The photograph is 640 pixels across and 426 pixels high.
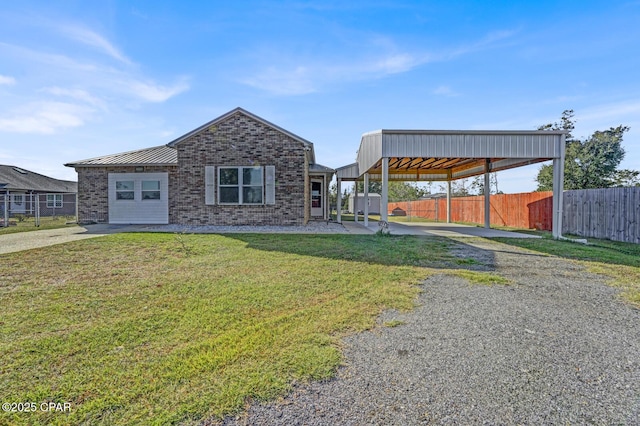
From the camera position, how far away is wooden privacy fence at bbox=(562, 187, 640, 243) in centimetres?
1014

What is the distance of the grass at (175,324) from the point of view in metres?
2.08

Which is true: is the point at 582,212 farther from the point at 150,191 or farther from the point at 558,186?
the point at 150,191

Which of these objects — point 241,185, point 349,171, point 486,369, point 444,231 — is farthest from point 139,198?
point 486,369

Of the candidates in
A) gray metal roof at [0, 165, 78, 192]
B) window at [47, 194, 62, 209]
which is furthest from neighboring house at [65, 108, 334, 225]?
window at [47, 194, 62, 209]

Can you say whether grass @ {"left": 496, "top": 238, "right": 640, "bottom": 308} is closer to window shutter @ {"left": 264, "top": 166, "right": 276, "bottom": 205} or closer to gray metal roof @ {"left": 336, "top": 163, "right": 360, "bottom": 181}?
gray metal roof @ {"left": 336, "top": 163, "right": 360, "bottom": 181}

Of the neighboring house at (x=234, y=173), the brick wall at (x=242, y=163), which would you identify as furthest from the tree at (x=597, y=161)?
the neighboring house at (x=234, y=173)

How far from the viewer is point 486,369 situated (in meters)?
2.47

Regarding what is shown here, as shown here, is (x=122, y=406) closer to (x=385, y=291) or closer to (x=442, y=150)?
(x=385, y=291)

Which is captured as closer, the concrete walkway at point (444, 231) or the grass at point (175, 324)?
the grass at point (175, 324)

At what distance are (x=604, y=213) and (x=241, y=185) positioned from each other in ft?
44.5

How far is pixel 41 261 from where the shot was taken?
598 centimetres

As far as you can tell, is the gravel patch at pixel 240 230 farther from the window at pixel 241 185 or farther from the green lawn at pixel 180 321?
the green lawn at pixel 180 321

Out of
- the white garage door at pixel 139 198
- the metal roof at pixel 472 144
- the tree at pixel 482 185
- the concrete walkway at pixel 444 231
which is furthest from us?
the tree at pixel 482 185

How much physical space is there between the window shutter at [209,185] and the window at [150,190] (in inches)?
95.0
